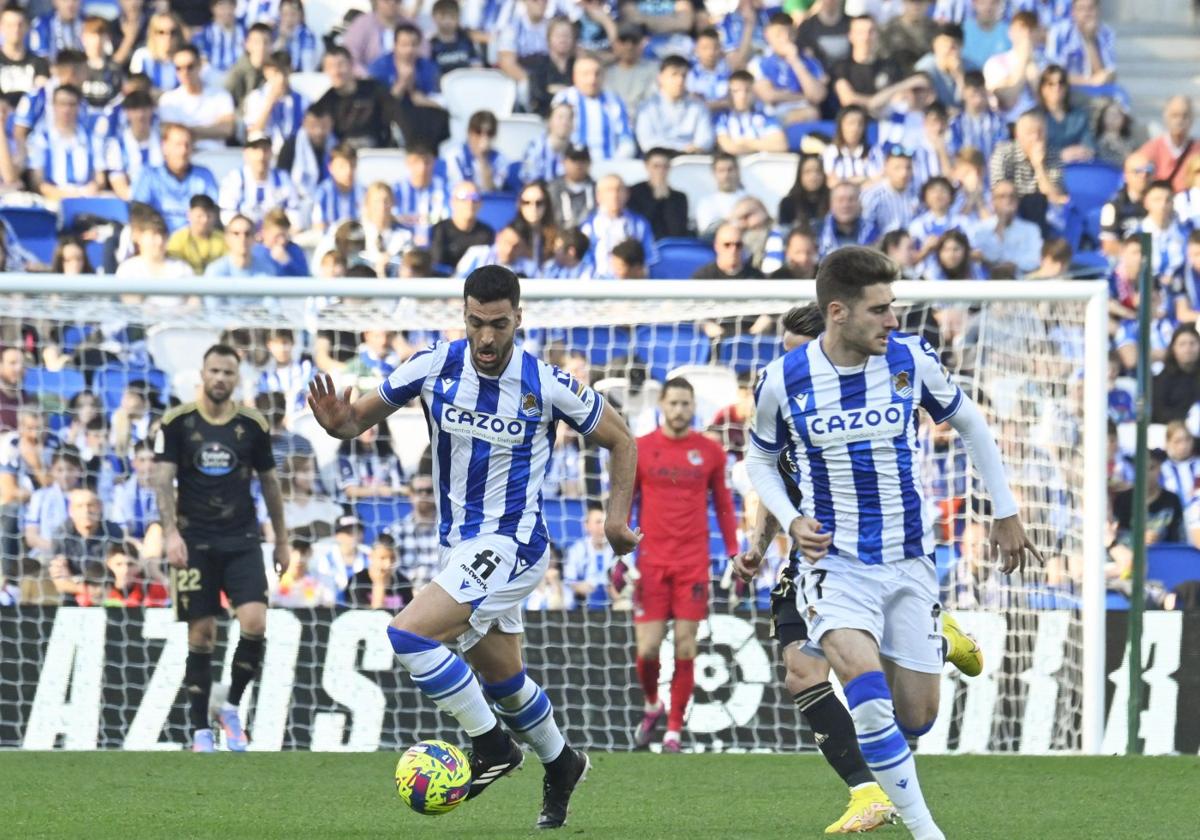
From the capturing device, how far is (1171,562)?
12328 millimetres

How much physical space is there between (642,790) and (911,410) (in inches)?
107

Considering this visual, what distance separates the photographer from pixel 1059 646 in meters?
10.6

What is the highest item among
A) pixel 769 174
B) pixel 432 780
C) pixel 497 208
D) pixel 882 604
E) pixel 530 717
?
pixel 769 174

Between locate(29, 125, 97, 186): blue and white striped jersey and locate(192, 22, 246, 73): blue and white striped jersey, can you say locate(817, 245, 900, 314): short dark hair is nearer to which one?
locate(29, 125, 97, 186): blue and white striped jersey

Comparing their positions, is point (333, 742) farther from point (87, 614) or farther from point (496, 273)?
point (496, 273)

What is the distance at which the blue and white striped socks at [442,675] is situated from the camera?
21.1 ft

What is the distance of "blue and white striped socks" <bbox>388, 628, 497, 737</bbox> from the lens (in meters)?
6.43

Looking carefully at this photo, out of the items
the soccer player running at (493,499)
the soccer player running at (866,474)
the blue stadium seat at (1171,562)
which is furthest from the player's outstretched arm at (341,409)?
the blue stadium seat at (1171,562)

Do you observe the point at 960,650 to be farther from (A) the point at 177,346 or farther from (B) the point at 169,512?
(A) the point at 177,346

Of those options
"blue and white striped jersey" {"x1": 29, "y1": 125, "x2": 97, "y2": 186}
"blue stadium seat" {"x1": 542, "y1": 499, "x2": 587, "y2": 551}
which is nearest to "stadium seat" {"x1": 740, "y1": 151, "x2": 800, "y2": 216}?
"blue stadium seat" {"x1": 542, "y1": 499, "x2": 587, "y2": 551}

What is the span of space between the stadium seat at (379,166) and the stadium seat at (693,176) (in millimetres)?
2240

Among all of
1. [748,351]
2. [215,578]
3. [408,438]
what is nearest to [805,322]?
[215,578]

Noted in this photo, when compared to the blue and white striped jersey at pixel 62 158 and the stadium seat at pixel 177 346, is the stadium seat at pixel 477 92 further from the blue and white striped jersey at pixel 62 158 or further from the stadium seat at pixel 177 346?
the stadium seat at pixel 177 346

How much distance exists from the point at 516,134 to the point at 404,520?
521cm
